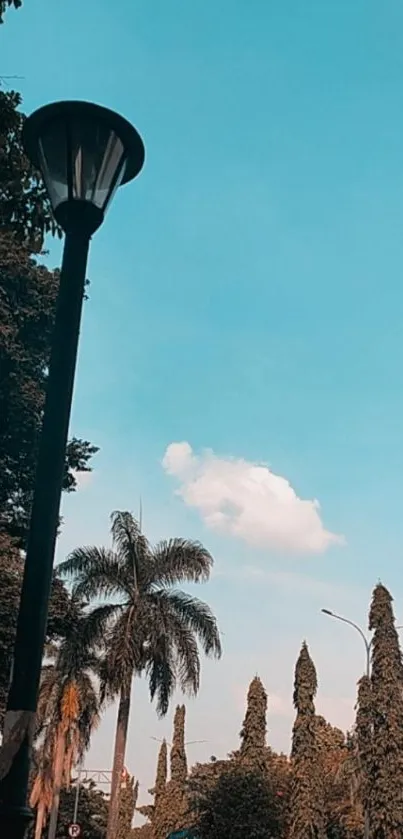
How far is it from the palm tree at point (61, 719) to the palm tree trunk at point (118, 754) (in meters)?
1.45

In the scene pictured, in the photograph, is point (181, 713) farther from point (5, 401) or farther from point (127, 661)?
point (5, 401)

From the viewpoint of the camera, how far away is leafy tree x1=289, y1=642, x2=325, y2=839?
38.4m

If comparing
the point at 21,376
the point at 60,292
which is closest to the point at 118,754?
the point at 21,376

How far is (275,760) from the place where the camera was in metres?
47.7

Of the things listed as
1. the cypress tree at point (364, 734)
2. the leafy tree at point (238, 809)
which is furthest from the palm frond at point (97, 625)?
the cypress tree at point (364, 734)

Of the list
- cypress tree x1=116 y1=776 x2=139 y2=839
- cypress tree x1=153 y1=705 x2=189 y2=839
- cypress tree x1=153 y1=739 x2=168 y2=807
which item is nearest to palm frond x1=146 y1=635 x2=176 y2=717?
cypress tree x1=153 y1=705 x2=189 y2=839

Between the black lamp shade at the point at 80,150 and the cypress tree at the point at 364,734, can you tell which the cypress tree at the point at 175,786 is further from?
the black lamp shade at the point at 80,150

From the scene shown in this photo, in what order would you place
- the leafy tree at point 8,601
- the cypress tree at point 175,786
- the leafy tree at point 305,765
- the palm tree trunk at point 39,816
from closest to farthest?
the leafy tree at point 8,601 → the leafy tree at point 305,765 → the palm tree trunk at point 39,816 → the cypress tree at point 175,786

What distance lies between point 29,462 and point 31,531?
65.2 ft

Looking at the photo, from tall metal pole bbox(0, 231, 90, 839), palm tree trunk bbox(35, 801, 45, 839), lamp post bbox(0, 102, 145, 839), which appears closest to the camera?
tall metal pole bbox(0, 231, 90, 839)

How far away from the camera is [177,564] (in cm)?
2630

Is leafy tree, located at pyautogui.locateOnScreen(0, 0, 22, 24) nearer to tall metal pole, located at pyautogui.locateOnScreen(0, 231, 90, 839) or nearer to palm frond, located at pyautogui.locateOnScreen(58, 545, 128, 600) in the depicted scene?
tall metal pole, located at pyautogui.locateOnScreen(0, 231, 90, 839)

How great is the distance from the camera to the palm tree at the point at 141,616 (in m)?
24.1

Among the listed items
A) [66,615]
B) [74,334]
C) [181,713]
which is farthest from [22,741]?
[181,713]
